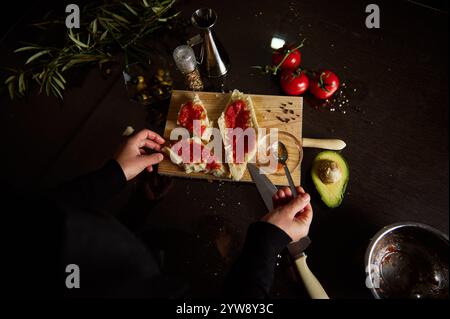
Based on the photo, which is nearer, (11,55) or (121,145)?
(121,145)

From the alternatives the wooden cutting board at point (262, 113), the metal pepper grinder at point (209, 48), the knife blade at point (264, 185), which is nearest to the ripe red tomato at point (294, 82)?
the wooden cutting board at point (262, 113)

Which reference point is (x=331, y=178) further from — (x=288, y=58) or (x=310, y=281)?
(x=288, y=58)

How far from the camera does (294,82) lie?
1.54 m

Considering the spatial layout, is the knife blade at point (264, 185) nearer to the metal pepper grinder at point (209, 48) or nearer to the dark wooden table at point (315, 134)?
the dark wooden table at point (315, 134)

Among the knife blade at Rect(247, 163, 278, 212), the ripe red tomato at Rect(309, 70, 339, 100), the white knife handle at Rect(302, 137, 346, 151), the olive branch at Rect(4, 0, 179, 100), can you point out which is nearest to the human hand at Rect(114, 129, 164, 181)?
the knife blade at Rect(247, 163, 278, 212)

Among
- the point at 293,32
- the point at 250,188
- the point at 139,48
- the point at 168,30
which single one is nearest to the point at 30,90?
the point at 139,48

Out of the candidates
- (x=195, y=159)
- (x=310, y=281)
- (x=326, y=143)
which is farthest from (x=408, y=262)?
(x=195, y=159)

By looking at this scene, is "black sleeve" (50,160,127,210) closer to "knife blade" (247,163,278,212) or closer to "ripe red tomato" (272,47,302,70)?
"knife blade" (247,163,278,212)

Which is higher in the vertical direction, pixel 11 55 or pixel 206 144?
pixel 11 55

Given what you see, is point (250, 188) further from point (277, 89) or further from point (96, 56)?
point (96, 56)

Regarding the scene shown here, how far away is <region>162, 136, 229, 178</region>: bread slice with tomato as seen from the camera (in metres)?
1.45

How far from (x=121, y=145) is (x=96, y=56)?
1.93 ft

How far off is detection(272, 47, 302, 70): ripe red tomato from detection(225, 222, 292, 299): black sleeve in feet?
2.71

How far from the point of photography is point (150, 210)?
1449mm
